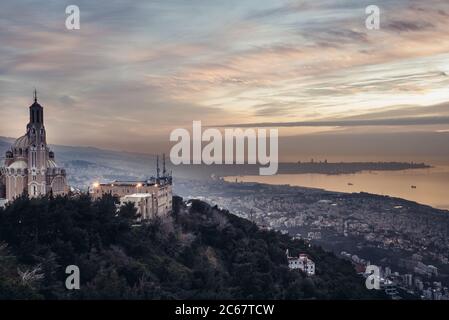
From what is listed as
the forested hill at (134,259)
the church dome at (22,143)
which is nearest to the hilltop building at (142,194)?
the forested hill at (134,259)

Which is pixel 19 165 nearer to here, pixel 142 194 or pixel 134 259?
pixel 142 194

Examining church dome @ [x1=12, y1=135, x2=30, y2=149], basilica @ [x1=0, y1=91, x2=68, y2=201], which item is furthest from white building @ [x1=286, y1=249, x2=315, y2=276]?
church dome @ [x1=12, y1=135, x2=30, y2=149]

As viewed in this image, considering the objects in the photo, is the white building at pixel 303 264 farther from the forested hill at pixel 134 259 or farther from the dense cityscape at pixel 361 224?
the dense cityscape at pixel 361 224

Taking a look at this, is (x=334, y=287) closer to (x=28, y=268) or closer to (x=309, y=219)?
(x=28, y=268)

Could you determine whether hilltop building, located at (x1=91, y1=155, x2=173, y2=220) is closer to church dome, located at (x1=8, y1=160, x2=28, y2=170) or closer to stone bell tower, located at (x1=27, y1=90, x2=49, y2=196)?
stone bell tower, located at (x1=27, y1=90, x2=49, y2=196)
